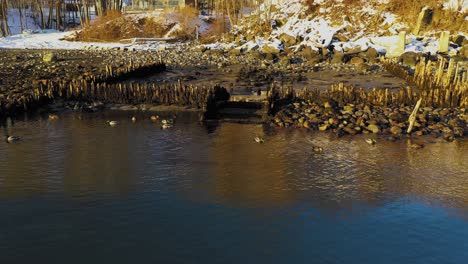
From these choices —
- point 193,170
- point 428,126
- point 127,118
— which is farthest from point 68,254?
point 428,126

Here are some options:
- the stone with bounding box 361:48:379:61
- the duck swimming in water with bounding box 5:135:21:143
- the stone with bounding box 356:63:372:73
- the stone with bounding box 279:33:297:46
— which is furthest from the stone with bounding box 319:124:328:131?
the stone with bounding box 279:33:297:46

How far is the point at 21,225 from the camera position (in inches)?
365

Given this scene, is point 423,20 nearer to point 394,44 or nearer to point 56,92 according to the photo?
point 394,44

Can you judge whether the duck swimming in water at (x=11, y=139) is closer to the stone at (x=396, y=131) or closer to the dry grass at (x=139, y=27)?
the stone at (x=396, y=131)

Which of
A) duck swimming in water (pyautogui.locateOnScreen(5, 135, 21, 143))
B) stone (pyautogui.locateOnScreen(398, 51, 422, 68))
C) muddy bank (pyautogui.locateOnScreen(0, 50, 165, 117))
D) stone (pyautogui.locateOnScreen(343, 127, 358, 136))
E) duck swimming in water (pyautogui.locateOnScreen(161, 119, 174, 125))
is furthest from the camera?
stone (pyautogui.locateOnScreen(398, 51, 422, 68))

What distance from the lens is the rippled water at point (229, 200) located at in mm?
8312

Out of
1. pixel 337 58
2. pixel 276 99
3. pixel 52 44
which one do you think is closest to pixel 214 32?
pixel 52 44

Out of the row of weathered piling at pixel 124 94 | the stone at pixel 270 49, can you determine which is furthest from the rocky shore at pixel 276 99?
the stone at pixel 270 49

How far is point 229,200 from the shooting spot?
10609 mm

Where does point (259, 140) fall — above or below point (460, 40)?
below

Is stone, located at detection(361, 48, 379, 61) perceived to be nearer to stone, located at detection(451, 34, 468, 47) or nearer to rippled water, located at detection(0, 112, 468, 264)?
stone, located at detection(451, 34, 468, 47)

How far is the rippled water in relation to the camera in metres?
8.31

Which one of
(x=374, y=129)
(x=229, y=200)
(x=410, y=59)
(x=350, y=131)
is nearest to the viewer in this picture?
(x=229, y=200)

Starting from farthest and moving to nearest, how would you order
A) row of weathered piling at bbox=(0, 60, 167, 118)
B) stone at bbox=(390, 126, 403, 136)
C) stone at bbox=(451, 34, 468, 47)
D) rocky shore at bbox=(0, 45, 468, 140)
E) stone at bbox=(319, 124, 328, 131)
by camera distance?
stone at bbox=(451, 34, 468, 47)
row of weathered piling at bbox=(0, 60, 167, 118)
rocky shore at bbox=(0, 45, 468, 140)
stone at bbox=(319, 124, 328, 131)
stone at bbox=(390, 126, 403, 136)
